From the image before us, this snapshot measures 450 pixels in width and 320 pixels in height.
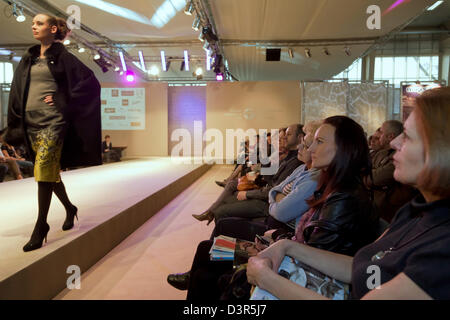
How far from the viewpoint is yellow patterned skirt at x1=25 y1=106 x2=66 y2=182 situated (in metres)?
1.98

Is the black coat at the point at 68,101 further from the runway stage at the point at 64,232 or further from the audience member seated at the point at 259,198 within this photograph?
the audience member seated at the point at 259,198

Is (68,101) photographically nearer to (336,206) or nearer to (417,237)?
(336,206)

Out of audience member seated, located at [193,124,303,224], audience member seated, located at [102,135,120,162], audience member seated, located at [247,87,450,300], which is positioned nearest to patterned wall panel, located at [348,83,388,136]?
audience member seated, located at [102,135,120,162]

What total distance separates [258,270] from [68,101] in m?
1.72

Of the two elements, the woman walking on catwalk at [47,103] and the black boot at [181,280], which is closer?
the black boot at [181,280]

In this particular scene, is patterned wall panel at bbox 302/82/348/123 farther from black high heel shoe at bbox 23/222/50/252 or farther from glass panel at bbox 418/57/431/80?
black high heel shoe at bbox 23/222/50/252

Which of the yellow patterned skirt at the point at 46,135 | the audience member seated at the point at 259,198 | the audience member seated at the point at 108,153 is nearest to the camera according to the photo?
the yellow patterned skirt at the point at 46,135

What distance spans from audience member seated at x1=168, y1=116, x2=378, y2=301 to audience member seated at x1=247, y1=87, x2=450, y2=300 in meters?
0.23

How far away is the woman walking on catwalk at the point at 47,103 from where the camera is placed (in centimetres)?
199

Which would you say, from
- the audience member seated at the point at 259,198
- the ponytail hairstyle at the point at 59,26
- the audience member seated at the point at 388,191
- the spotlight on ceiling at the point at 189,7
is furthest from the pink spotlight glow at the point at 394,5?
the ponytail hairstyle at the point at 59,26

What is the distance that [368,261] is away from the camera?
83 cm

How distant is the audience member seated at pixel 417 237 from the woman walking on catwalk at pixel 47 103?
156cm
